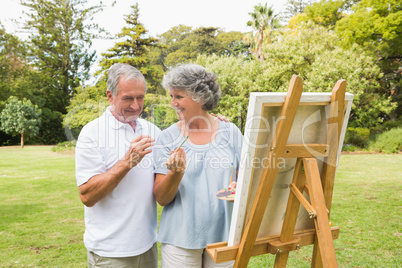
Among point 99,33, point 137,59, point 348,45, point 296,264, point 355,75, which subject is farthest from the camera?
point 99,33

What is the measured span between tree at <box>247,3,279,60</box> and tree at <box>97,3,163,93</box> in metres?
8.15

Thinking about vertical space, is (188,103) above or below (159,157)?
above

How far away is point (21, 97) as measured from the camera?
27.0 m

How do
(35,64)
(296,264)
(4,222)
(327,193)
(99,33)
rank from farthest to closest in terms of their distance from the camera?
(99,33) < (35,64) < (4,222) < (296,264) < (327,193)

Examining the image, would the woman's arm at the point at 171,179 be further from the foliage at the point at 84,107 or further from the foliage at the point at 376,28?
the foliage at the point at 84,107

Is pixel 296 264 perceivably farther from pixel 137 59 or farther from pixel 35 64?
pixel 35 64

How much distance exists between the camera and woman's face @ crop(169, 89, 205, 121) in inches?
84.1

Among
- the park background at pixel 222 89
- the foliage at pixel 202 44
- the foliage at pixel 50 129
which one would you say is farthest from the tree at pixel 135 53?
the foliage at pixel 202 44

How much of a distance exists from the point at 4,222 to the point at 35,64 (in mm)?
28247

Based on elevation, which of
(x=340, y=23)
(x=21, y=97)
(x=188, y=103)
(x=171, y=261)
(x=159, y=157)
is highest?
(x=340, y=23)

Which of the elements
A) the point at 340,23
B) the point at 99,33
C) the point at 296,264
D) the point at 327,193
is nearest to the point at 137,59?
the point at 99,33

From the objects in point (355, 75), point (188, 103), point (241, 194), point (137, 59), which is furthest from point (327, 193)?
point (137, 59)

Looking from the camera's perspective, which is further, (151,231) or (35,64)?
(35,64)

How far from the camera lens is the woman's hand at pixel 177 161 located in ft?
6.11
